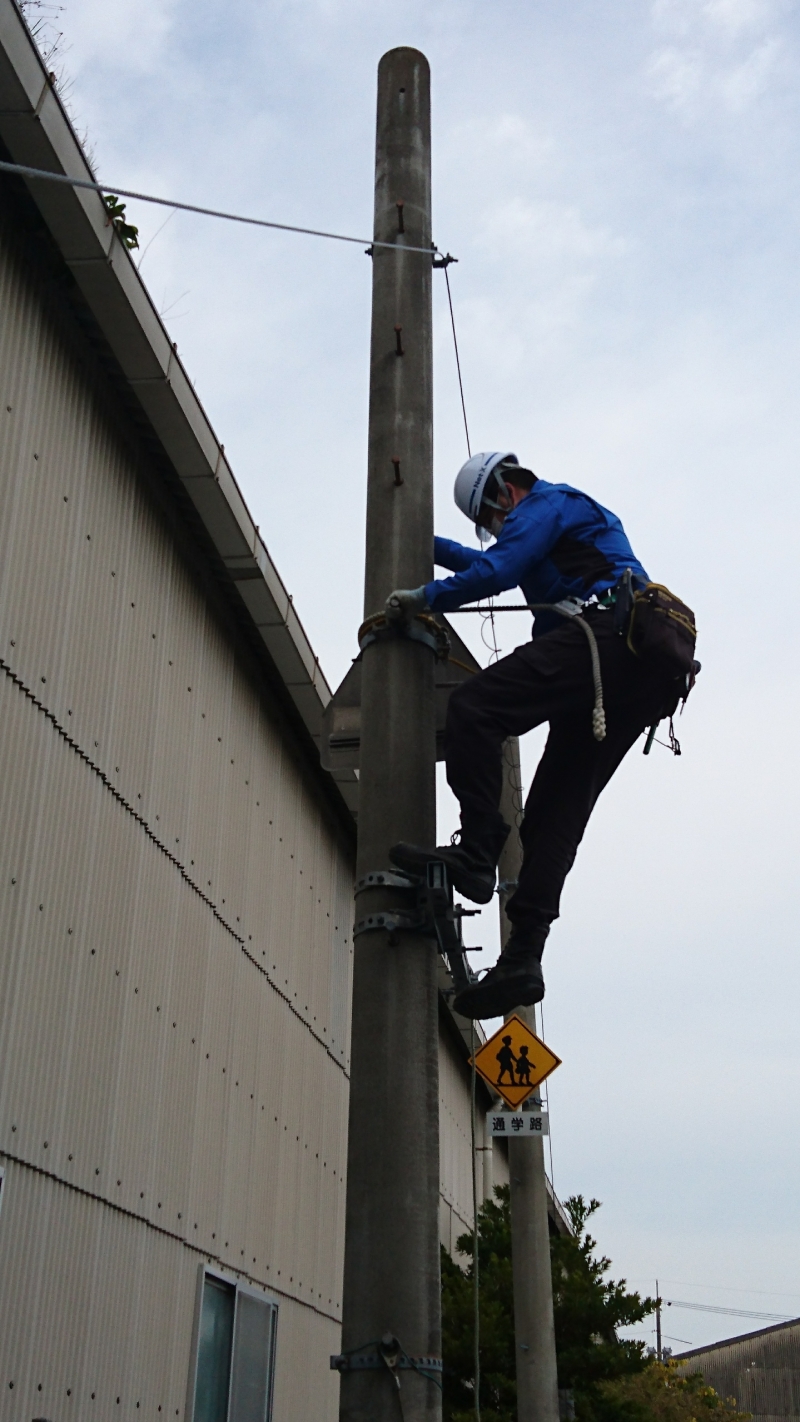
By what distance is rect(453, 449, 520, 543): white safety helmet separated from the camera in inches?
211

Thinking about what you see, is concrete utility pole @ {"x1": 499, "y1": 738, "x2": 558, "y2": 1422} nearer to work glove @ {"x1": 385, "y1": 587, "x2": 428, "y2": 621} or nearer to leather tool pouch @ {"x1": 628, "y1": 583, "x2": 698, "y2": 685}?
leather tool pouch @ {"x1": 628, "y1": 583, "x2": 698, "y2": 685}

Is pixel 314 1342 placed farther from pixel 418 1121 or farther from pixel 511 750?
pixel 418 1121

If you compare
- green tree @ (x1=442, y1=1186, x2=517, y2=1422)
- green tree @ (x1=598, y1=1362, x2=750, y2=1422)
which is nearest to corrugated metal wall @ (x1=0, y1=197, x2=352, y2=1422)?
green tree @ (x1=442, y1=1186, x2=517, y2=1422)

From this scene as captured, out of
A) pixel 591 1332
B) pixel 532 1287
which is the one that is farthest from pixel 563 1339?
pixel 532 1287

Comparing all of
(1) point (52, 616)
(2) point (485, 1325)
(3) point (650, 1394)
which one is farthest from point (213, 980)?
(3) point (650, 1394)

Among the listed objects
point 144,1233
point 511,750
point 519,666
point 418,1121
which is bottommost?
point 418,1121

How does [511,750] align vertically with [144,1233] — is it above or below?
above

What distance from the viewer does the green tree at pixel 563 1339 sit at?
13.3 meters

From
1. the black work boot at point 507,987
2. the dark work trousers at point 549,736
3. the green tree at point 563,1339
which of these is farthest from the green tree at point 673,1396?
the black work boot at point 507,987

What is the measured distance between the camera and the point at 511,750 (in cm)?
1203

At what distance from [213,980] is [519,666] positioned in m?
6.08

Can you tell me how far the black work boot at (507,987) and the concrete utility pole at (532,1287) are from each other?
4920 mm

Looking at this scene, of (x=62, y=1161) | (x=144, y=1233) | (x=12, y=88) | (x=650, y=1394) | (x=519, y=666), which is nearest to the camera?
(x=519, y=666)

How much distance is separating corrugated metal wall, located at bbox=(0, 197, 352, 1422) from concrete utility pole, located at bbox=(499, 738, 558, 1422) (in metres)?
2.01
